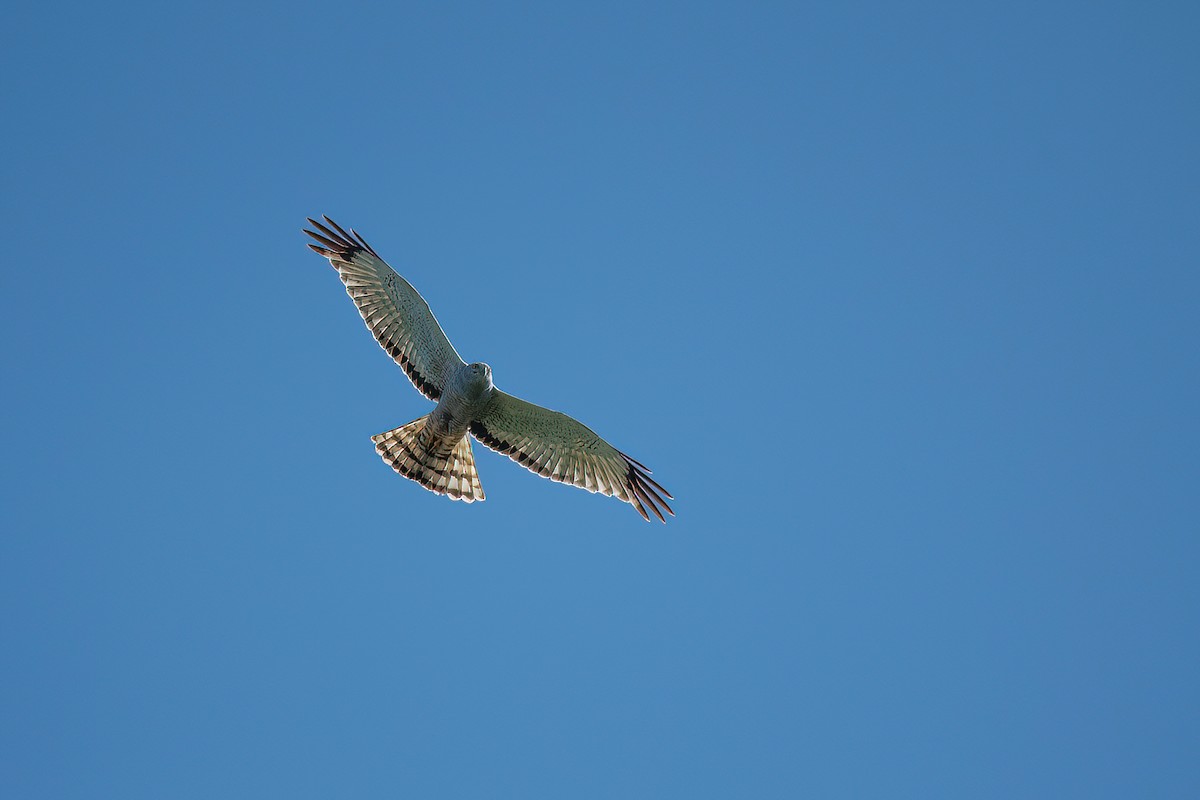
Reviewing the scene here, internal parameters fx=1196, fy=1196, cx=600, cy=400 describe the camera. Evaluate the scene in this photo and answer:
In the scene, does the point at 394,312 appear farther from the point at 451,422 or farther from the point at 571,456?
the point at 571,456

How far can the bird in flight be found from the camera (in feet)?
49.4

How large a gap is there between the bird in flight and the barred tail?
0.04ft

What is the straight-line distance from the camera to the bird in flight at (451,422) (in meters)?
15.1

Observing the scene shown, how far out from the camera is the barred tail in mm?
15805

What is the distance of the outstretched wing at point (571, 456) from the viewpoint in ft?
51.0

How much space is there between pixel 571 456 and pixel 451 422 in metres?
1.68

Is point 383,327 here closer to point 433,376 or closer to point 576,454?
point 433,376

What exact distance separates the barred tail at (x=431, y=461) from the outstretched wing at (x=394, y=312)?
2.44ft

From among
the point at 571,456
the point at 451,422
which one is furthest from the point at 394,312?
the point at 571,456

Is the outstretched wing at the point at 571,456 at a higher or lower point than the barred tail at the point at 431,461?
higher

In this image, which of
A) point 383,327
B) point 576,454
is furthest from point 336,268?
point 576,454

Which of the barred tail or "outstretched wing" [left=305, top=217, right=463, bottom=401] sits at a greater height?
"outstretched wing" [left=305, top=217, right=463, bottom=401]

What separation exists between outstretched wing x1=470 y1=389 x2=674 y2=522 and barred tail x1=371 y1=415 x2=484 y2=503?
0.46 meters

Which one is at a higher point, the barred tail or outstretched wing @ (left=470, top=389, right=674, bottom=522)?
outstretched wing @ (left=470, top=389, right=674, bottom=522)
